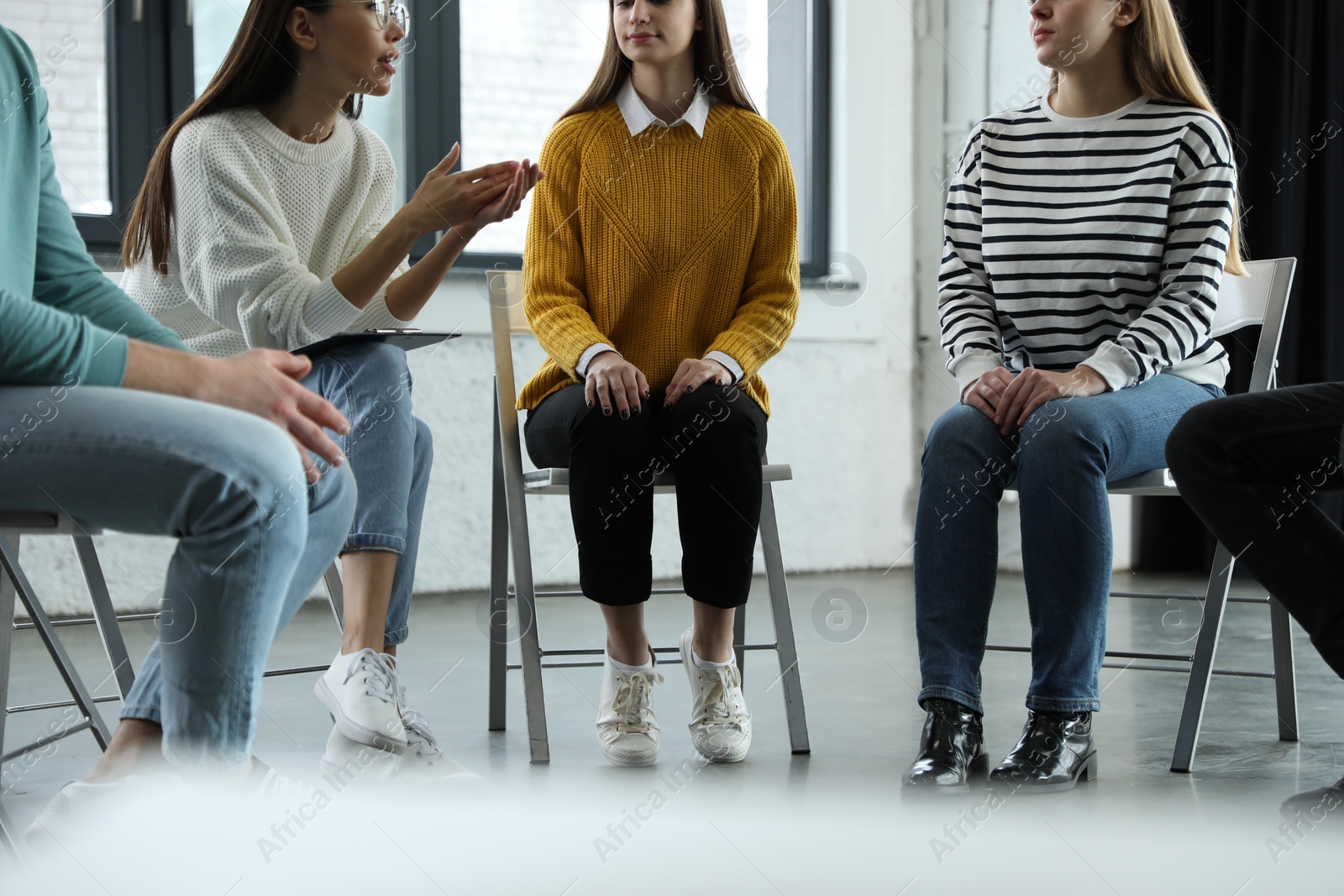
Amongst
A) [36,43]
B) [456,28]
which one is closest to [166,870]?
[36,43]

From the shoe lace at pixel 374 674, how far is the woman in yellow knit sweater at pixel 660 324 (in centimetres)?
30

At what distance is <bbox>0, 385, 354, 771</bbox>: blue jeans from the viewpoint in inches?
33.0

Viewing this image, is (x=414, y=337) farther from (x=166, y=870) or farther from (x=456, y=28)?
(x=456, y=28)

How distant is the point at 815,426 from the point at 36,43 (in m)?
2.48

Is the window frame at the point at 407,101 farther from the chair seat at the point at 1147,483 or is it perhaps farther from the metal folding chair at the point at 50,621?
the chair seat at the point at 1147,483

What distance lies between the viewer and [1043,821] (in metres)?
1.32

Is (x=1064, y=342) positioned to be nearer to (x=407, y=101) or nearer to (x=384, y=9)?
(x=384, y=9)

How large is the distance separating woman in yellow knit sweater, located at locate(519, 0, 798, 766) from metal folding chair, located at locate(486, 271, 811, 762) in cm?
5

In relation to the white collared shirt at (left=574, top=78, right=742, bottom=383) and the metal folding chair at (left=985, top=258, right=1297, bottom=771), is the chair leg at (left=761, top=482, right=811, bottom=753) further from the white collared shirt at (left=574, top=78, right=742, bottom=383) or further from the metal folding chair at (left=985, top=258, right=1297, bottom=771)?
the white collared shirt at (left=574, top=78, right=742, bottom=383)

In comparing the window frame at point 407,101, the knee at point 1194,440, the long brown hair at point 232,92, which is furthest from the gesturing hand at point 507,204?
the window frame at point 407,101

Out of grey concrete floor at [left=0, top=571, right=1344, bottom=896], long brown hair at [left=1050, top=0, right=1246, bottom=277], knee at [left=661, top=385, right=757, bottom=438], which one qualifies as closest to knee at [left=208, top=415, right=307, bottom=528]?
grey concrete floor at [left=0, top=571, right=1344, bottom=896]

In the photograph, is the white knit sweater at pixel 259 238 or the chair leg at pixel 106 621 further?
the chair leg at pixel 106 621

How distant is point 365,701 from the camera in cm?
141

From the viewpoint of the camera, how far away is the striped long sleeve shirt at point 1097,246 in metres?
1.63
